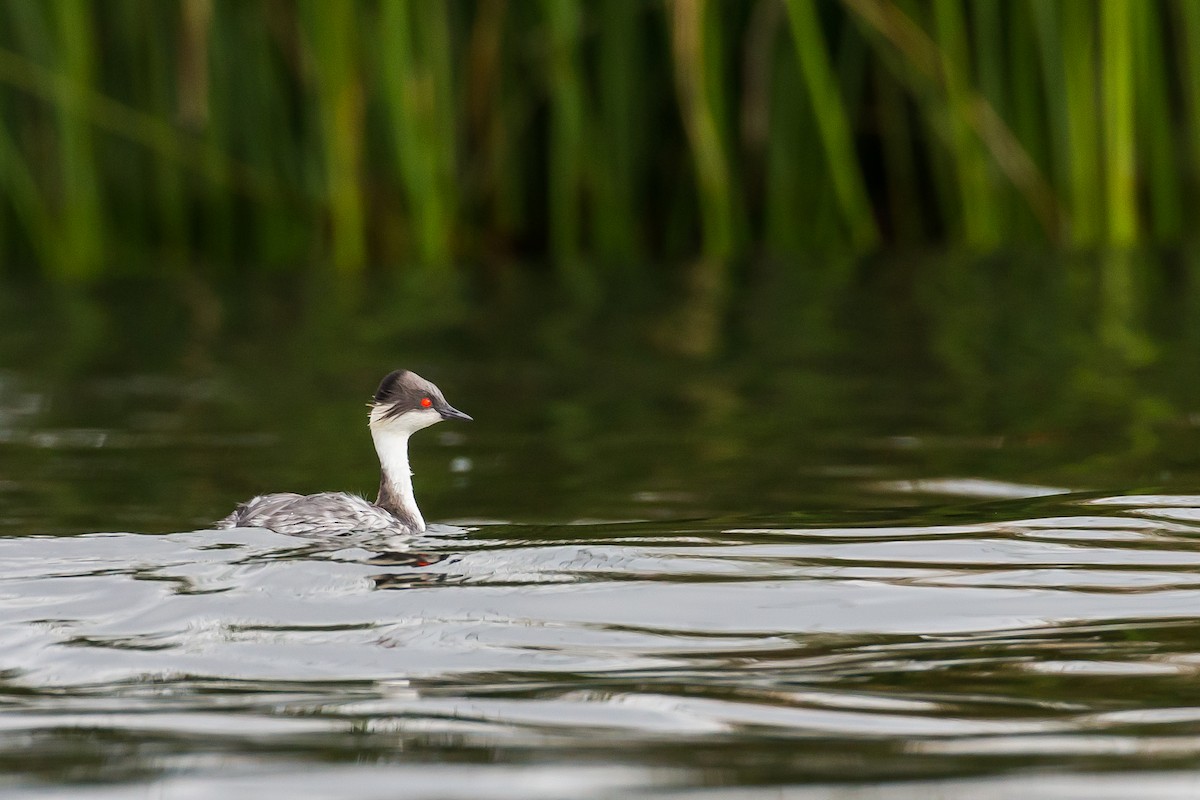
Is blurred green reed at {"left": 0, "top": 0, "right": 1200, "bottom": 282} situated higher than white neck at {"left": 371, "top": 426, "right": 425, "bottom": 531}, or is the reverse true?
blurred green reed at {"left": 0, "top": 0, "right": 1200, "bottom": 282}

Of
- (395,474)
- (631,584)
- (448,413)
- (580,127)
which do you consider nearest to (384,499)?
(395,474)

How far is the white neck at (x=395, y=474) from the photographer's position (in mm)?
6730

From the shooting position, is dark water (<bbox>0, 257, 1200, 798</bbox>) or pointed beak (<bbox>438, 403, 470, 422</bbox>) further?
pointed beak (<bbox>438, 403, 470, 422</bbox>)

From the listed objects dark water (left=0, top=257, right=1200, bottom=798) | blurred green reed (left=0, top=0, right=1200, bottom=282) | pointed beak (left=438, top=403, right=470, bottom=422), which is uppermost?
blurred green reed (left=0, top=0, right=1200, bottom=282)

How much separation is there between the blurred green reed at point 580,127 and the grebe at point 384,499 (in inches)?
291

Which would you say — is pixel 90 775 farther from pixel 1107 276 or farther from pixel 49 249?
pixel 49 249

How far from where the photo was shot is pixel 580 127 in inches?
615

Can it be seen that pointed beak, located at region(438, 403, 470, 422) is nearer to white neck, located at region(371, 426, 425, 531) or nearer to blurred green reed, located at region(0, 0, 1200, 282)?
white neck, located at region(371, 426, 425, 531)

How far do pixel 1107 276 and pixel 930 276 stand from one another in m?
1.42

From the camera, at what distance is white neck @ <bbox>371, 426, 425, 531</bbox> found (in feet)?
22.1

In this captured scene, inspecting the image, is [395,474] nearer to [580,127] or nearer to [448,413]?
[448,413]

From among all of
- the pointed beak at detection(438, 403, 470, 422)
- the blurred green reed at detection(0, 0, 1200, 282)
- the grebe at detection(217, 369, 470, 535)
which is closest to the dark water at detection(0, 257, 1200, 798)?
the grebe at detection(217, 369, 470, 535)

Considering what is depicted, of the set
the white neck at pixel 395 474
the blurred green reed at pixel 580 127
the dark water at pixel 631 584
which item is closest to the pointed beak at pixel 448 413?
the white neck at pixel 395 474

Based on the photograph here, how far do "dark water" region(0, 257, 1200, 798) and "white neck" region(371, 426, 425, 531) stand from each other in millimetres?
201
